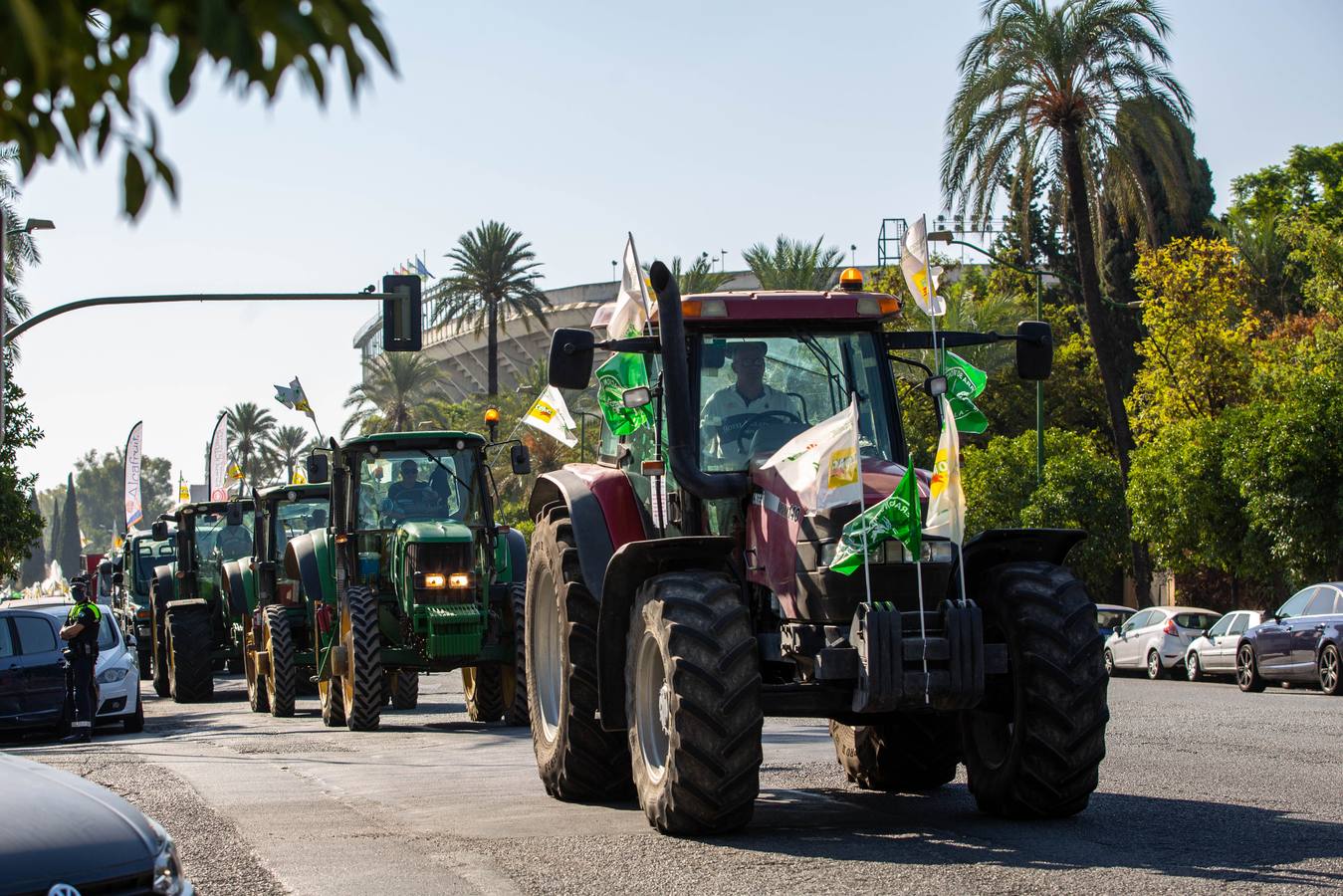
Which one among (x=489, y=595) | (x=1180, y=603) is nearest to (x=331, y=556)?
(x=489, y=595)

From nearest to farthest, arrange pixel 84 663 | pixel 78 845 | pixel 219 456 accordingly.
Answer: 1. pixel 78 845
2. pixel 84 663
3. pixel 219 456

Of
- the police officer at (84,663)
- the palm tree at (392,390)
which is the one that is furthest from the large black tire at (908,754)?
the palm tree at (392,390)

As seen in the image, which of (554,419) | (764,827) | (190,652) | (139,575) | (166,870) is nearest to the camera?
(166,870)

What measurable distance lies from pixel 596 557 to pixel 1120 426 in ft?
Answer: 82.9

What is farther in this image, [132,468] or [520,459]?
[132,468]

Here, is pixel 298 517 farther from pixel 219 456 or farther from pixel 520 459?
pixel 219 456

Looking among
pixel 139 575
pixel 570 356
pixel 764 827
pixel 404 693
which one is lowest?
pixel 764 827

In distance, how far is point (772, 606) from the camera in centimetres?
952

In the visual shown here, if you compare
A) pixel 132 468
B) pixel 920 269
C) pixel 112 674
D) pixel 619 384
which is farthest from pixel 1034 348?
pixel 132 468

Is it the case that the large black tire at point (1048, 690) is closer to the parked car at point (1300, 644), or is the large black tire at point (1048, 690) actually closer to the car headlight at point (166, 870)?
the car headlight at point (166, 870)

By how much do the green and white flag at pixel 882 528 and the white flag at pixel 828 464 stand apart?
0.16m

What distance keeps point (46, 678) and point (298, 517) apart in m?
6.18

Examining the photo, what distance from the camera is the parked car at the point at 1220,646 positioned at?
28422mm

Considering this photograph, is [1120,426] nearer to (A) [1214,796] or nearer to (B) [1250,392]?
(B) [1250,392]
